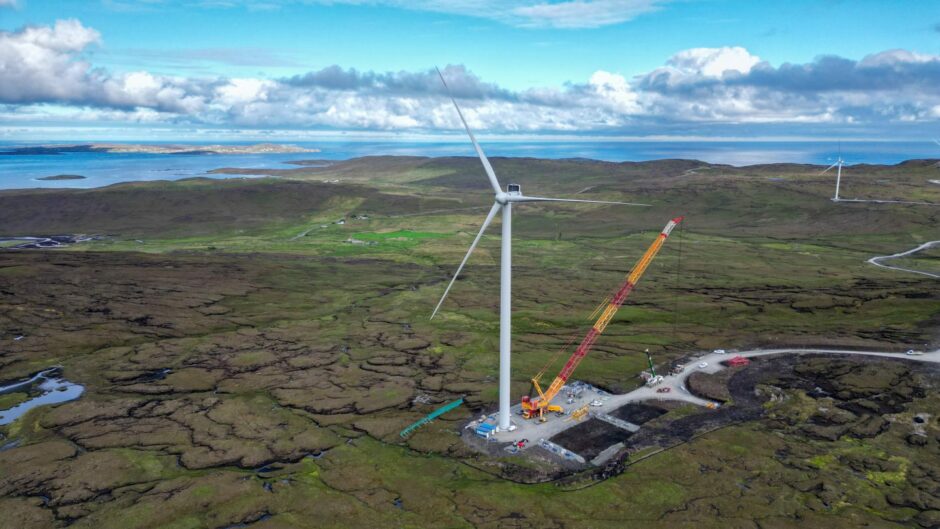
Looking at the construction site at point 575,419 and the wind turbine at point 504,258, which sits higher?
the wind turbine at point 504,258

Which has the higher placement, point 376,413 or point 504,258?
point 504,258

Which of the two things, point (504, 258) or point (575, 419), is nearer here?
point (504, 258)

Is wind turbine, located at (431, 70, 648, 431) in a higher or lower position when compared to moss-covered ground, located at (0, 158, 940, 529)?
higher

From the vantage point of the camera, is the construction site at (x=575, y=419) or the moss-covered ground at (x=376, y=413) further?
the construction site at (x=575, y=419)

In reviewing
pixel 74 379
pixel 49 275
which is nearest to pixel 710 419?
pixel 74 379

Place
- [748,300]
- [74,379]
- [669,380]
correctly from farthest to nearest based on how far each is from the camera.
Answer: [748,300]
[74,379]
[669,380]

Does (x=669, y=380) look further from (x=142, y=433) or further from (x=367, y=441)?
(x=142, y=433)

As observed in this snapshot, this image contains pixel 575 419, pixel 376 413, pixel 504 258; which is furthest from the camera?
pixel 376 413

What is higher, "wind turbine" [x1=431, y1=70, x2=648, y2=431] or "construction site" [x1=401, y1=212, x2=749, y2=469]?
"wind turbine" [x1=431, y1=70, x2=648, y2=431]

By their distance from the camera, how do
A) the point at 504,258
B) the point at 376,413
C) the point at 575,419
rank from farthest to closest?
the point at 376,413 < the point at 575,419 < the point at 504,258

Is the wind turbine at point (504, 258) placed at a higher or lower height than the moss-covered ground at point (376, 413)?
higher

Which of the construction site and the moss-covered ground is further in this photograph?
the construction site
